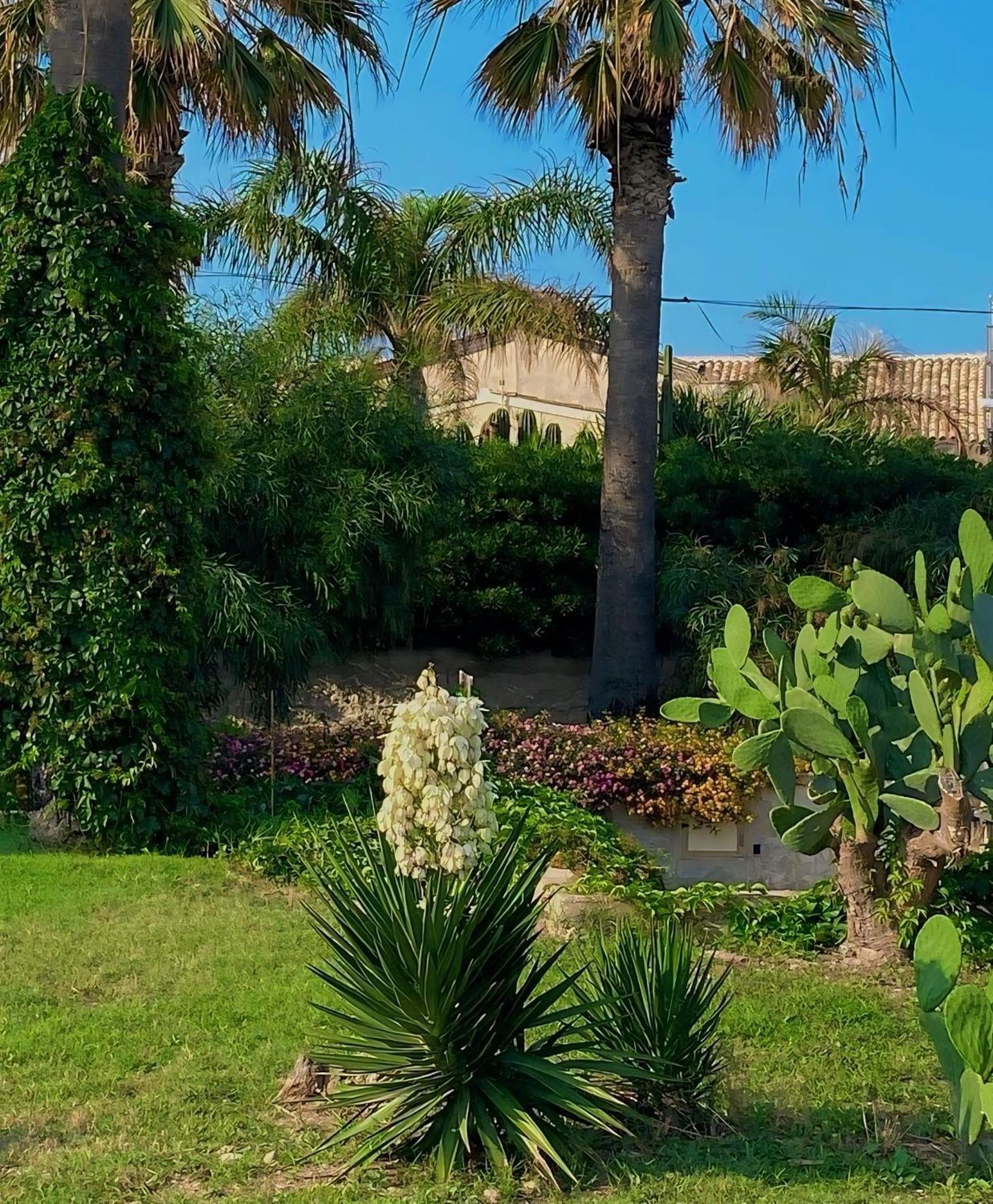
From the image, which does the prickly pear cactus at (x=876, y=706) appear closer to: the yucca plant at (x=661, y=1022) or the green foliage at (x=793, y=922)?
the green foliage at (x=793, y=922)

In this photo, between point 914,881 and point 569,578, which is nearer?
point 914,881

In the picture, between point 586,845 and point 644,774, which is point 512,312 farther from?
point 586,845

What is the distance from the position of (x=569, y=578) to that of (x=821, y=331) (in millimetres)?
7801

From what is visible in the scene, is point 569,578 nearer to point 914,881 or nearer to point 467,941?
point 914,881

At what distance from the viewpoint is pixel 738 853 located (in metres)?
11.6

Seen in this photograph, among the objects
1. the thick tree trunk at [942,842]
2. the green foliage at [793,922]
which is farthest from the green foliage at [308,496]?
the thick tree trunk at [942,842]

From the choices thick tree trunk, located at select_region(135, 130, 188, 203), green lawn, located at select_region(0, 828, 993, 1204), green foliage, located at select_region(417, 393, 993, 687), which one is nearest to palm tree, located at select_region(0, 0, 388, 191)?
thick tree trunk, located at select_region(135, 130, 188, 203)

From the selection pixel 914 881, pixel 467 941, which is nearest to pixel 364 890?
pixel 467 941

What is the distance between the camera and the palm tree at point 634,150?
13.1 metres

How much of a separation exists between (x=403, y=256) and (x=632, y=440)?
6.49 metres

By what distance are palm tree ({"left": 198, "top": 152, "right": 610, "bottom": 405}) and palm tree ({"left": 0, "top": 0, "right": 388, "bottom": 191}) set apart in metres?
2.66

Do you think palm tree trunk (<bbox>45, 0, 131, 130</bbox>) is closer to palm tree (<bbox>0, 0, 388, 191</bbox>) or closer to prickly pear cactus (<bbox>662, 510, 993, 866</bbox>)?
palm tree (<bbox>0, 0, 388, 191</bbox>)

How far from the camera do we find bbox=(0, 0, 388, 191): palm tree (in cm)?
1202

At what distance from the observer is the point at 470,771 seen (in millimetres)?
3912
